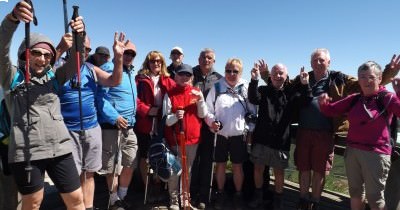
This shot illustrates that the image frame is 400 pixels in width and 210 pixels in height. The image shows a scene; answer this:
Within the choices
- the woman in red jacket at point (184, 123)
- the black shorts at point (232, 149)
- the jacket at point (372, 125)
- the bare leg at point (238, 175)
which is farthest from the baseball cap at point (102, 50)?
the jacket at point (372, 125)

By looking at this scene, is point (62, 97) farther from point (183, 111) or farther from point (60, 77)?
point (183, 111)

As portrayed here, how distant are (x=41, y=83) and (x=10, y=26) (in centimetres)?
61

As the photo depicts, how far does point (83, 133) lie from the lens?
420 cm

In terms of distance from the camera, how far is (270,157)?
17.6 feet

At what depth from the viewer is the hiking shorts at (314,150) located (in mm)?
5137

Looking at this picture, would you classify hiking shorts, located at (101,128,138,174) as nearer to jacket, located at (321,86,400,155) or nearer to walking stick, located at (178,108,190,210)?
walking stick, located at (178,108,190,210)

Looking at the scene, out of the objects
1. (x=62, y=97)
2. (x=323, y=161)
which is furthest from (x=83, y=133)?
(x=323, y=161)

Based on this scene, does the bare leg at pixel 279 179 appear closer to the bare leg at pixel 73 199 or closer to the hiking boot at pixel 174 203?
the hiking boot at pixel 174 203

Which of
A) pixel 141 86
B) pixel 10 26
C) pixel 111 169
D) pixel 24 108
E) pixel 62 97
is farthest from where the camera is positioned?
pixel 141 86

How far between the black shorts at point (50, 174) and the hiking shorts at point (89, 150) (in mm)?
814

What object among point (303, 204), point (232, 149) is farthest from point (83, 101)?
point (303, 204)

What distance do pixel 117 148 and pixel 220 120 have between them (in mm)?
1772

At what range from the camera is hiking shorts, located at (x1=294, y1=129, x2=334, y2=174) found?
202 inches

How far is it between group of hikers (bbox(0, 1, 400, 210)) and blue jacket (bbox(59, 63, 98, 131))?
1cm
